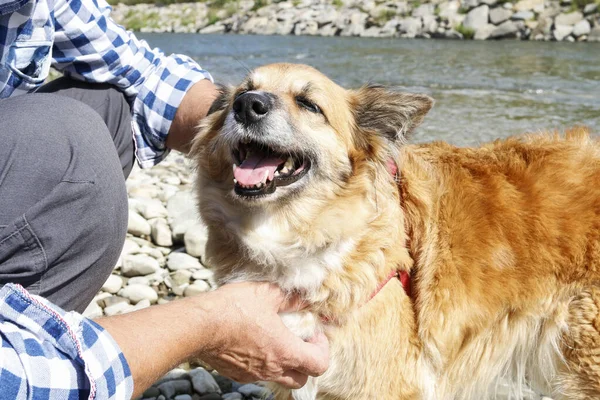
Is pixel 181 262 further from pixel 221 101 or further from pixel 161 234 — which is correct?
pixel 221 101

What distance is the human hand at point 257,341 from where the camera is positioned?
75.5 inches

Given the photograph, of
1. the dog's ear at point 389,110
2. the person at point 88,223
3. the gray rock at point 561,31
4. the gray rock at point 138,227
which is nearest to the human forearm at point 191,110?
the person at point 88,223

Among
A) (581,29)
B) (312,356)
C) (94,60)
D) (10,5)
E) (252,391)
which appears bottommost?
(581,29)

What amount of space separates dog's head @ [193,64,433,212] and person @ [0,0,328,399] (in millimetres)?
374

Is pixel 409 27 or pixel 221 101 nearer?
pixel 221 101

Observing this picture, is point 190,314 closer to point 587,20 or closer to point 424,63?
point 424,63

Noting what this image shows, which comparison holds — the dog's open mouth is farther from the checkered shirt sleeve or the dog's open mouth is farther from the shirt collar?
the shirt collar

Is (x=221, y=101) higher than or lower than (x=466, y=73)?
higher

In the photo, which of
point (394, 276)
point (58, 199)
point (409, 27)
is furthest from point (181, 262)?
point (409, 27)

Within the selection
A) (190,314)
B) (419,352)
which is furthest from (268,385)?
(190,314)

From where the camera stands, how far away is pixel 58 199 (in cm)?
187

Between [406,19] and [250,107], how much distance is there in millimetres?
21914

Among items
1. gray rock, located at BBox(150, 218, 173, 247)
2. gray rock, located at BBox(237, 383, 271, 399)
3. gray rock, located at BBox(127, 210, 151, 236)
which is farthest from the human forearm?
gray rock, located at BBox(127, 210, 151, 236)

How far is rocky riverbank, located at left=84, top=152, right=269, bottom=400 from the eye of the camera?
2941 mm
